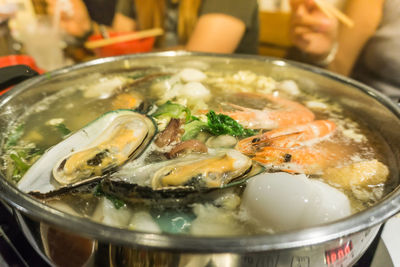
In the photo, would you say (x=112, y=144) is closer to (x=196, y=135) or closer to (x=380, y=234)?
(x=196, y=135)

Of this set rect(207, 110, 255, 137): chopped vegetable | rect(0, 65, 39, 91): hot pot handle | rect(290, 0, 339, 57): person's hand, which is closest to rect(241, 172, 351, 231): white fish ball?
rect(207, 110, 255, 137): chopped vegetable

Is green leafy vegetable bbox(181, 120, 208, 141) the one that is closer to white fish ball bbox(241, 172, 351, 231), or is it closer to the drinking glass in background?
white fish ball bbox(241, 172, 351, 231)

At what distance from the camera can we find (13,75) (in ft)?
4.07

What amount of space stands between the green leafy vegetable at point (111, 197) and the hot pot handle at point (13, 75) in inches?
28.0

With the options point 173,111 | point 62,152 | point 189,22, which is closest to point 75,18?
point 189,22

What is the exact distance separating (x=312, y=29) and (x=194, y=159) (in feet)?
7.50

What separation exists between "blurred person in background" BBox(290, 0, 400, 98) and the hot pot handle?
2.11m

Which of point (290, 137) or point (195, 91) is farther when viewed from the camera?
point (195, 91)

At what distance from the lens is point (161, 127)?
1.11 meters

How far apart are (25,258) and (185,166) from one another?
23.7 inches

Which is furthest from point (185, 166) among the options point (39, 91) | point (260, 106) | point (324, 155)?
point (39, 91)

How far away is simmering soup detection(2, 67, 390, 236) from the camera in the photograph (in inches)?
30.6

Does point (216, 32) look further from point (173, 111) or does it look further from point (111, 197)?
point (111, 197)

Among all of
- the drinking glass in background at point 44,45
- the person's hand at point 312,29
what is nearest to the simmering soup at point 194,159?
the person's hand at point 312,29
